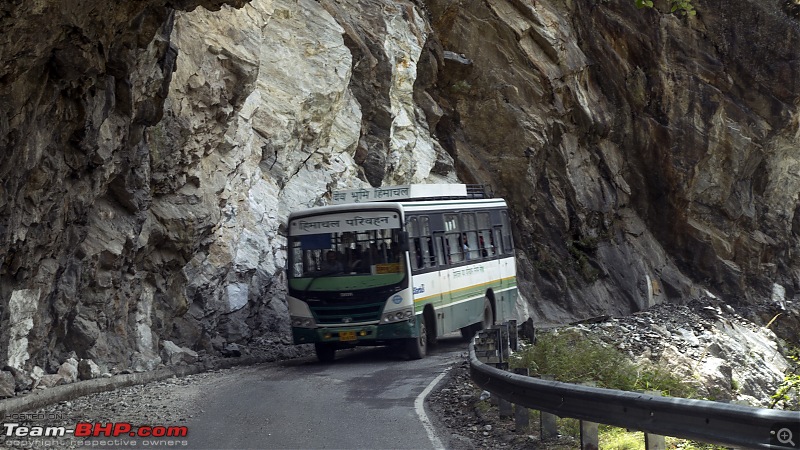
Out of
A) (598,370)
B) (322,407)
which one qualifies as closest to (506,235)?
(598,370)

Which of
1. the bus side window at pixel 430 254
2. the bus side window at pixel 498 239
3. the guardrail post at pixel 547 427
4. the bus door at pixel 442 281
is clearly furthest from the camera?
the bus side window at pixel 498 239

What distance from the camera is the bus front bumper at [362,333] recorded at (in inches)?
704

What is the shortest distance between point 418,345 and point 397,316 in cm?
86

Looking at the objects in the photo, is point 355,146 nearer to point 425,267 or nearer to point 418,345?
point 425,267

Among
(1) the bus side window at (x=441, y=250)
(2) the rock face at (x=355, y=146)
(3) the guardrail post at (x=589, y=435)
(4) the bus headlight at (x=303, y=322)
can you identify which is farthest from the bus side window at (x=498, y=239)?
(3) the guardrail post at (x=589, y=435)

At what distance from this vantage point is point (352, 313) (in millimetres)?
17969

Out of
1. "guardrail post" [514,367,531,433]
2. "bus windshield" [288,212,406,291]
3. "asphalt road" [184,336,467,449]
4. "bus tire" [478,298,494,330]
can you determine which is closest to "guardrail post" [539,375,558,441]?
"guardrail post" [514,367,531,433]

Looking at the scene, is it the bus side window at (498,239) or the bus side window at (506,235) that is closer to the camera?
the bus side window at (498,239)

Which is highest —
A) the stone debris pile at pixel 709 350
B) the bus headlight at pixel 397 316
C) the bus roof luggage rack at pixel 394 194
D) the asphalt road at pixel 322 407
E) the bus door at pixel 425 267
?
the bus roof luggage rack at pixel 394 194

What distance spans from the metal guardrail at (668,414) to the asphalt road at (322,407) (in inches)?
52.9

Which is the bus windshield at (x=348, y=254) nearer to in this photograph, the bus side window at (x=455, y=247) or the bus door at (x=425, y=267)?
the bus door at (x=425, y=267)

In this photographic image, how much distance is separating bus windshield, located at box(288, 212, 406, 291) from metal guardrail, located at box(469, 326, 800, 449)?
368 inches

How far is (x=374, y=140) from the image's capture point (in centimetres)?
3122

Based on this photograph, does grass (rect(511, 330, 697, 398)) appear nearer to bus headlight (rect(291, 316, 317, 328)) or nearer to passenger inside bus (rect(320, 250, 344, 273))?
passenger inside bus (rect(320, 250, 344, 273))
